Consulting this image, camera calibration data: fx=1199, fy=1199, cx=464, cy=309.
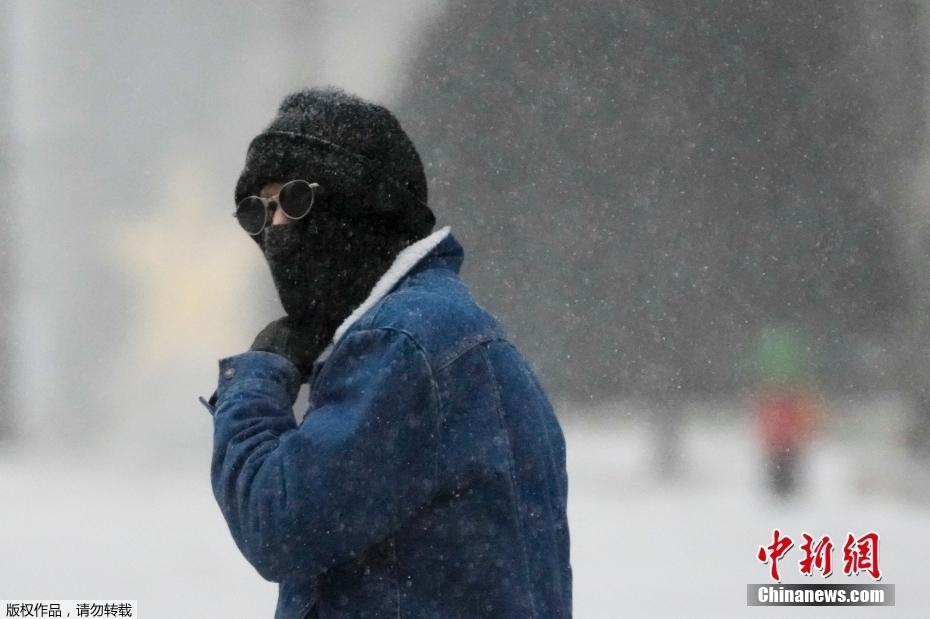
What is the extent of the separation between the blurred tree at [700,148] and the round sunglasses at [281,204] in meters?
2.97

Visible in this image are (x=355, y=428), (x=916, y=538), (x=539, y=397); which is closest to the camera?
(x=355, y=428)

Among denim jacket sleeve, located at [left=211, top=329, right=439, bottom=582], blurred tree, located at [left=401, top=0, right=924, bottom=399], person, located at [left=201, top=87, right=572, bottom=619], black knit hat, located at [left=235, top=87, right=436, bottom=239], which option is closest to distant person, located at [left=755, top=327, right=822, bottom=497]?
blurred tree, located at [left=401, top=0, right=924, bottom=399]

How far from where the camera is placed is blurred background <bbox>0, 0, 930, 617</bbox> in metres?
4.77

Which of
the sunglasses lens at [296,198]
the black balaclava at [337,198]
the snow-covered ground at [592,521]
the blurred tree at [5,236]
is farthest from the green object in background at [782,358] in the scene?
the sunglasses lens at [296,198]

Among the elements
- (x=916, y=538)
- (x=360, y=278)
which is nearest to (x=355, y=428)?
(x=360, y=278)

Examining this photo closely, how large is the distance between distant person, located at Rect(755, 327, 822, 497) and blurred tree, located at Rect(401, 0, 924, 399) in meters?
0.11

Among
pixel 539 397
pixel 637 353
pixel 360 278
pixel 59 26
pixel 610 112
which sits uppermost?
pixel 59 26

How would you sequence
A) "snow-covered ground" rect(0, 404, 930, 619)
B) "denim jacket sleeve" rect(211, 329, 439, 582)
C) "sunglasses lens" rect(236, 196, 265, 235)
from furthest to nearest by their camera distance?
1. "snow-covered ground" rect(0, 404, 930, 619)
2. "sunglasses lens" rect(236, 196, 265, 235)
3. "denim jacket sleeve" rect(211, 329, 439, 582)

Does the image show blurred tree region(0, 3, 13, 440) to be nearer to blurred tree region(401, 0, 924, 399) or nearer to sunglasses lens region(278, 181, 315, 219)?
blurred tree region(401, 0, 924, 399)

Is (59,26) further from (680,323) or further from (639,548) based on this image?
(639,548)

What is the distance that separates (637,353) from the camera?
15.8 ft

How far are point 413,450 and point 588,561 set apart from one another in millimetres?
3398

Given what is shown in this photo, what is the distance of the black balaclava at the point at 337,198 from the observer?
1768 mm

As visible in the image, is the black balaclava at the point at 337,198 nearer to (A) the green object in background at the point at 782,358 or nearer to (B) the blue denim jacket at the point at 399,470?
(B) the blue denim jacket at the point at 399,470
